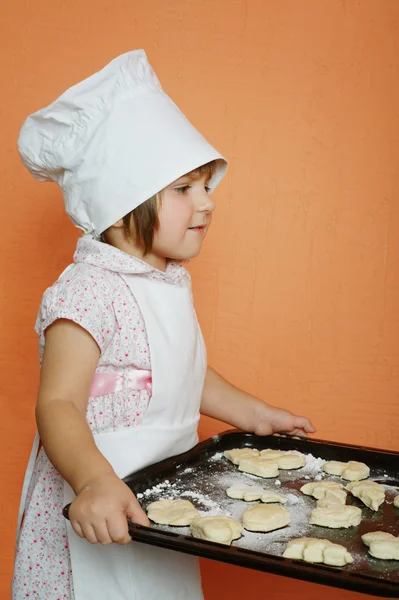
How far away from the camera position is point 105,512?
2.91 feet

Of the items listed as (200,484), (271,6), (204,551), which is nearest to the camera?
(204,551)

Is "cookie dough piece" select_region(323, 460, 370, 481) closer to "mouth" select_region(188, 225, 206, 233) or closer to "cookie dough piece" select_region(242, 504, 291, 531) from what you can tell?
"cookie dough piece" select_region(242, 504, 291, 531)

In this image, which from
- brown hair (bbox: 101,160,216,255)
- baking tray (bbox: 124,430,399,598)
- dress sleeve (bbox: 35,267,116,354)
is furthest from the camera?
brown hair (bbox: 101,160,216,255)

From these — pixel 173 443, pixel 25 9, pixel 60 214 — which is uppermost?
pixel 25 9

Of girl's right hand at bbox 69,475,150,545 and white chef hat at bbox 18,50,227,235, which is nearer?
girl's right hand at bbox 69,475,150,545

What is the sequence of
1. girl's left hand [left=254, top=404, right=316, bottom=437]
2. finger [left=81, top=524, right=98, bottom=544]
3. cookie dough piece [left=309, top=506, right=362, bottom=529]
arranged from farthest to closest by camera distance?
girl's left hand [left=254, top=404, right=316, bottom=437] < cookie dough piece [left=309, top=506, right=362, bottom=529] < finger [left=81, top=524, right=98, bottom=544]

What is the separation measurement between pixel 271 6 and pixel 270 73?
165 millimetres

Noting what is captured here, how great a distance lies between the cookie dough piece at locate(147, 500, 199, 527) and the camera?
37.7 inches

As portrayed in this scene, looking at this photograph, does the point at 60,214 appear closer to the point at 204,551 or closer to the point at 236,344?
the point at 236,344

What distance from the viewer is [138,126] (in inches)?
47.2

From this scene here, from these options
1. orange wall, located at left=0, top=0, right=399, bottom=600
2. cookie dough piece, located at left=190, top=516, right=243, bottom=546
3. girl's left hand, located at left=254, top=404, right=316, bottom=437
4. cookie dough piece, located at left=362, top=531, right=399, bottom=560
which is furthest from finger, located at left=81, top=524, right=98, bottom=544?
orange wall, located at left=0, top=0, right=399, bottom=600

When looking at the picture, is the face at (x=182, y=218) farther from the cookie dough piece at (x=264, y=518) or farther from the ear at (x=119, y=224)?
the cookie dough piece at (x=264, y=518)

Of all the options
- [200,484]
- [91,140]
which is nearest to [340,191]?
[91,140]

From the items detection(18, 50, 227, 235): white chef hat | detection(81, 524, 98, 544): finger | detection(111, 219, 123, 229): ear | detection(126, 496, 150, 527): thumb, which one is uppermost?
detection(18, 50, 227, 235): white chef hat
